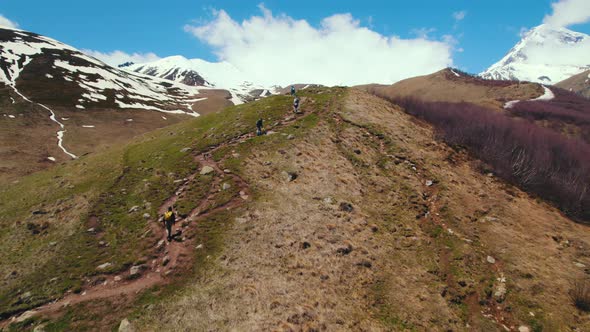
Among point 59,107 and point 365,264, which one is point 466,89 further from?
point 59,107

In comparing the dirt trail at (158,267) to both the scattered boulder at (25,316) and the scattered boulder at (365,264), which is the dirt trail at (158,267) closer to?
the scattered boulder at (25,316)

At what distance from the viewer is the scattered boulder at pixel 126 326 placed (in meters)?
14.1

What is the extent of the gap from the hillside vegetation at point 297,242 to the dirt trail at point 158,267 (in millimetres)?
113

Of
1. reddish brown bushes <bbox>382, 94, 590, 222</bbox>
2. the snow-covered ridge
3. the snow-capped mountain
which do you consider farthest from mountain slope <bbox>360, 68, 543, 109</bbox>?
the snow-capped mountain

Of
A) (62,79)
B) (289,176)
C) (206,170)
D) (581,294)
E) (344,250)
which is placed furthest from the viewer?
(62,79)

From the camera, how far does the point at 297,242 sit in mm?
20125

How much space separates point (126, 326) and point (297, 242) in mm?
10682

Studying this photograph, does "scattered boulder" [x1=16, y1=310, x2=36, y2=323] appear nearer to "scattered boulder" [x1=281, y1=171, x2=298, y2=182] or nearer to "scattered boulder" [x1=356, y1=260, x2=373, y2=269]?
"scattered boulder" [x1=356, y1=260, x2=373, y2=269]

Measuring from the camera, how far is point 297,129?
3503 cm

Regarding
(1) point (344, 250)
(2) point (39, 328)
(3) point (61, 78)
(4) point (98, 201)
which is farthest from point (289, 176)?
(3) point (61, 78)

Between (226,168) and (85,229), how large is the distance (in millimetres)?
12514

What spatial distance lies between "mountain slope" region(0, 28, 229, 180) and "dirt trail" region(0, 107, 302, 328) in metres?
48.9

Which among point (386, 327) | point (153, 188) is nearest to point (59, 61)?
point (153, 188)

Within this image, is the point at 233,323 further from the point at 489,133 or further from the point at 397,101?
the point at 397,101
